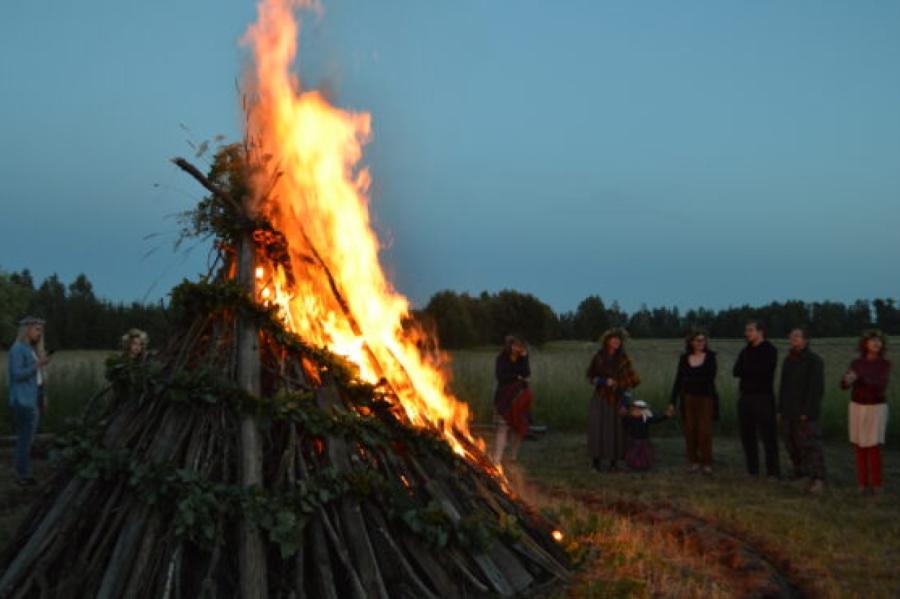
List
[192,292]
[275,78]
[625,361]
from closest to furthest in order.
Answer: [192,292] < [275,78] < [625,361]

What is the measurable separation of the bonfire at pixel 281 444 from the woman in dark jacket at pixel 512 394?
4.82m

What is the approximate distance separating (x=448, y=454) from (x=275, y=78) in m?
3.32

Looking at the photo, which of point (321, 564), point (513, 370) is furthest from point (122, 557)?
point (513, 370)

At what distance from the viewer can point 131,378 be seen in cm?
621

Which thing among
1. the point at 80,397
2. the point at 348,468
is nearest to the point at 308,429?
the point at 348,468

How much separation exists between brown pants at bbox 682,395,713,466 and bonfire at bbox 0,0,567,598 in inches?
225

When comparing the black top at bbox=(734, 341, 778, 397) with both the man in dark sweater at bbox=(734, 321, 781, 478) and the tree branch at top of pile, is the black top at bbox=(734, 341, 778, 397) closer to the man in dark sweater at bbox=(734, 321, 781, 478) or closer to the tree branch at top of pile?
the man in dark sweater at bbox=(734, 321, 781, 478)

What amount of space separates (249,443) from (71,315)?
99.6 feet

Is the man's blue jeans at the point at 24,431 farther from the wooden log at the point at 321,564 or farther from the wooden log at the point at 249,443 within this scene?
the wooden log at the point at 321,564

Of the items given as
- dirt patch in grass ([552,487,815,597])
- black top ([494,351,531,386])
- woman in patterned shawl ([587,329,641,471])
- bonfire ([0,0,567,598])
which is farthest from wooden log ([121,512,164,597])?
woman in patterned shawl ([587,329,641,471])

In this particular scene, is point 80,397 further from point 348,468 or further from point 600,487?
point 348,468

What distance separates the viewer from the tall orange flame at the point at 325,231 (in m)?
7.01

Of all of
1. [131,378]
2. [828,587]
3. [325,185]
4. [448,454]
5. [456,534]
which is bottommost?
[828,587]

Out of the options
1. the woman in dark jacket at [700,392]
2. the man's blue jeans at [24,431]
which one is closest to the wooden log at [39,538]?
the man's blue jeans at [24,431]
